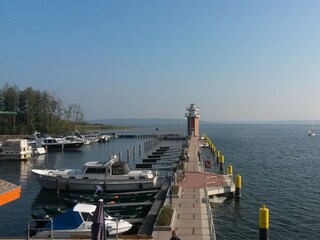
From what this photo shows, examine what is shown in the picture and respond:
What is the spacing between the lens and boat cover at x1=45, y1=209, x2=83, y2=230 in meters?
20.1

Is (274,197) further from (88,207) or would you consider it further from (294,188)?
(88,207)

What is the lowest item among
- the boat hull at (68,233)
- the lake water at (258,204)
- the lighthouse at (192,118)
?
A: the lake water at (258,204)

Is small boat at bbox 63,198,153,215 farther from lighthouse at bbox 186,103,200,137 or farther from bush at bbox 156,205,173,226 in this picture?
lighthouse at bbox 186,103,200,137

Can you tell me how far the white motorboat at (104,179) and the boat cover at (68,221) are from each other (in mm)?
13552

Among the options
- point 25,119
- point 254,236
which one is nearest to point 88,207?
point 254,236

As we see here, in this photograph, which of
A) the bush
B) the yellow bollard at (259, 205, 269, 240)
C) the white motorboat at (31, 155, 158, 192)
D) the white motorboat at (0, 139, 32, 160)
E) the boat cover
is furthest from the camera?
the white motorboat at (0, 139, 32, 160)

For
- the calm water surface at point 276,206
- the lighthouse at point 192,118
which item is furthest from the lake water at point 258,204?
the lighthouse at point 192,118

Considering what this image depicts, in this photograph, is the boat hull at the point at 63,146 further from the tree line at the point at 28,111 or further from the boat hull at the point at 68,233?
the boat hull at the point at 68,233

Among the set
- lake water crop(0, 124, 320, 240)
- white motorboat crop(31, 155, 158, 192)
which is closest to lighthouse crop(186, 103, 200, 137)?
lake water crop(0, 124, 320, 240)

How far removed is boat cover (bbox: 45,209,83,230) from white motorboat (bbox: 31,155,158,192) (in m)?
13.6

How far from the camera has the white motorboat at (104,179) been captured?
3478 centimetres

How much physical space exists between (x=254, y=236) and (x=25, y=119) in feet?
313

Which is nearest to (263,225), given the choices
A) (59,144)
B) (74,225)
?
(74,225)

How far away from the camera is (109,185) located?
114 ft
